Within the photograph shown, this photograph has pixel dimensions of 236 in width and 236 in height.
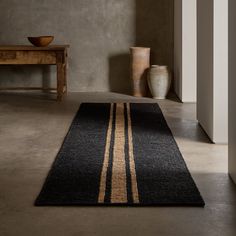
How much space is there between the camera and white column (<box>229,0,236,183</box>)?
14.4 ft

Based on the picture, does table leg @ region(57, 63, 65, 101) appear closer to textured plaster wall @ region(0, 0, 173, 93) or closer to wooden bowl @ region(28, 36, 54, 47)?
wooden bowl @ region(28, 36, 54, 47)

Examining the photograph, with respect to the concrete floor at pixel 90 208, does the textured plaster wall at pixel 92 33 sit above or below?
above

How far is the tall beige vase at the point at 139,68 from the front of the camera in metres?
9.30

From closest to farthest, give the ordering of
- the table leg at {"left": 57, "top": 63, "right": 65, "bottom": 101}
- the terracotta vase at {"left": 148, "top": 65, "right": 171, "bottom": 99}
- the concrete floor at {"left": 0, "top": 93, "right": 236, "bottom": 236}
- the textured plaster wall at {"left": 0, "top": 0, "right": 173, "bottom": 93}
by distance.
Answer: the concrete floor at {"left": 0, "top": 93, "right": 236, "bottom": 236}
the table leg at {"left": 57, "top": 63, "right": 65, "bottom": 101}
the terracotta vase at {"left": 148, "top": 65, "right": 171, "bottom": 99}
the textured plaster wall at {"left": 0, "top": 0, "right": 173, "bottom": 93}

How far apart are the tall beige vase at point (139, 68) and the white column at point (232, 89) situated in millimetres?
4766

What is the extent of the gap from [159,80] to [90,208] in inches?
211

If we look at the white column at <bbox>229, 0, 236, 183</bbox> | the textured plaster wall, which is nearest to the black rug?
the white column at <bbox>229, 0, 236, 183</bbox>

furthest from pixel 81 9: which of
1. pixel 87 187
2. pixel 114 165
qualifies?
pixel 87 187

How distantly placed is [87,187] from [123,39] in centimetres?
586

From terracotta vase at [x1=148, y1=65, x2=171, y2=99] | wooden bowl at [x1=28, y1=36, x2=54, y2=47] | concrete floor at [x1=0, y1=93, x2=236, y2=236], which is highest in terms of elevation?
wooden bowl at [x1=28, y1=36, x2=54, y2=47]

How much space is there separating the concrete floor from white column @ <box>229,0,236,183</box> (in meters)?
0.14

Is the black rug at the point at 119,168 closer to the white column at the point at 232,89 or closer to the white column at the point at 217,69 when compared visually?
the white column at the point at 232,89

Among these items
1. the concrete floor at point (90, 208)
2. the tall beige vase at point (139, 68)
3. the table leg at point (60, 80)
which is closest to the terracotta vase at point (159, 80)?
the tall beige vase at point (139, 68)

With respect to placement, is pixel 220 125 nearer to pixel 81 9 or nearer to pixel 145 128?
pixel 145 128
